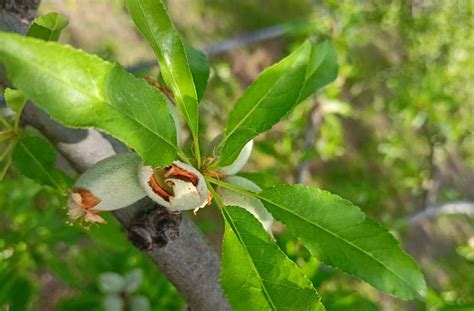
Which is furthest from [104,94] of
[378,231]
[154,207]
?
[378,231]

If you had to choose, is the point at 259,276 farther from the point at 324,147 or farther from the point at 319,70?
the point at 324,147

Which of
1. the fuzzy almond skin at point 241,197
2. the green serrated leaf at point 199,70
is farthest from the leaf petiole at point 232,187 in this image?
the green serrated leaf at point 199,70

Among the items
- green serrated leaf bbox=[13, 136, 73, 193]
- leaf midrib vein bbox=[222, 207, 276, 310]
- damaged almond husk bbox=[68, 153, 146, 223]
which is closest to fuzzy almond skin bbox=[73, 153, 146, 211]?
damaged almond husk bbox=[68, 153, 146, 223]

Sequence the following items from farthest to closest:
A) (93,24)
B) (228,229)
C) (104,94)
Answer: (93,24)
(228,229)
(104,94)

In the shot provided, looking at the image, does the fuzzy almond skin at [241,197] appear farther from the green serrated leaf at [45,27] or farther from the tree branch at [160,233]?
the green serrated leaf at [45,27]

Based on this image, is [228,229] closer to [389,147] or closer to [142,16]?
[142,16]
